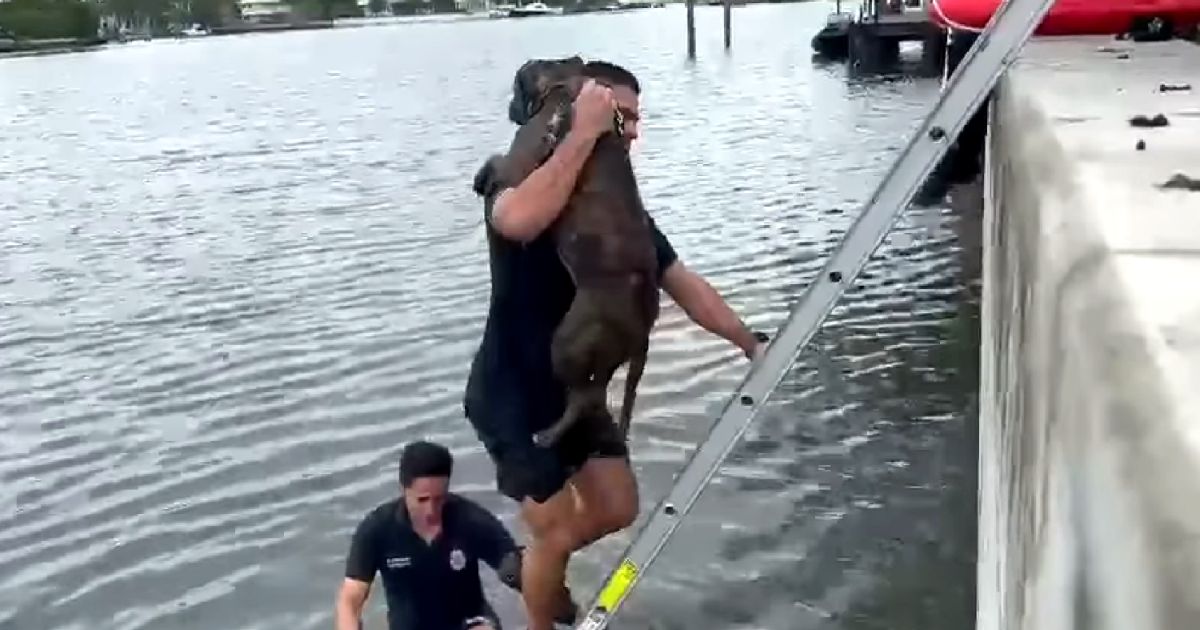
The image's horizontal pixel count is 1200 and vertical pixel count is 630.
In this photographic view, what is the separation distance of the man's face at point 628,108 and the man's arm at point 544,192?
0.22 m

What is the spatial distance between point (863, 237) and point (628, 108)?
0.90 meters

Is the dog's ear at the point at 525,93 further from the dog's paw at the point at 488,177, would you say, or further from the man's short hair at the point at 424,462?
the man's short hair at the point at 424,462

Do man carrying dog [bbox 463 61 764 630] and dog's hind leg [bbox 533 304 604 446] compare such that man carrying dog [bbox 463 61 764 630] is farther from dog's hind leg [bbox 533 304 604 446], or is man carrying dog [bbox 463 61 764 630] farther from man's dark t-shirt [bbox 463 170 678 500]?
dog's hind leg [bbox 533 304 604 446]

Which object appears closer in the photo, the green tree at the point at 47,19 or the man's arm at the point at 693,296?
the man's arm at the point at 693,296

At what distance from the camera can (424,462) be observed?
220 inches

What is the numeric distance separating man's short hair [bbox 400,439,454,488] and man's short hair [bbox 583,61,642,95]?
1619mm

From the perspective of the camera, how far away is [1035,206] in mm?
3408

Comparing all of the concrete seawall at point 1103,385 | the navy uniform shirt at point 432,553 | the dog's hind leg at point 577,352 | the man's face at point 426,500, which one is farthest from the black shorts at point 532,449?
the concrete seawall at point 1103,385

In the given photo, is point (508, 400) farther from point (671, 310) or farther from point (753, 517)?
point (671, 310)

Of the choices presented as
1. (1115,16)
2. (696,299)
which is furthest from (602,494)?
(1115,16)

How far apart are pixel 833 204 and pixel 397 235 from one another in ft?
19.5

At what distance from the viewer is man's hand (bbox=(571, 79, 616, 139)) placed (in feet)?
14.3

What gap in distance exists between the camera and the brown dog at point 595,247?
14.5ft

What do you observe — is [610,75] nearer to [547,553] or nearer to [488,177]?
[488,177]
